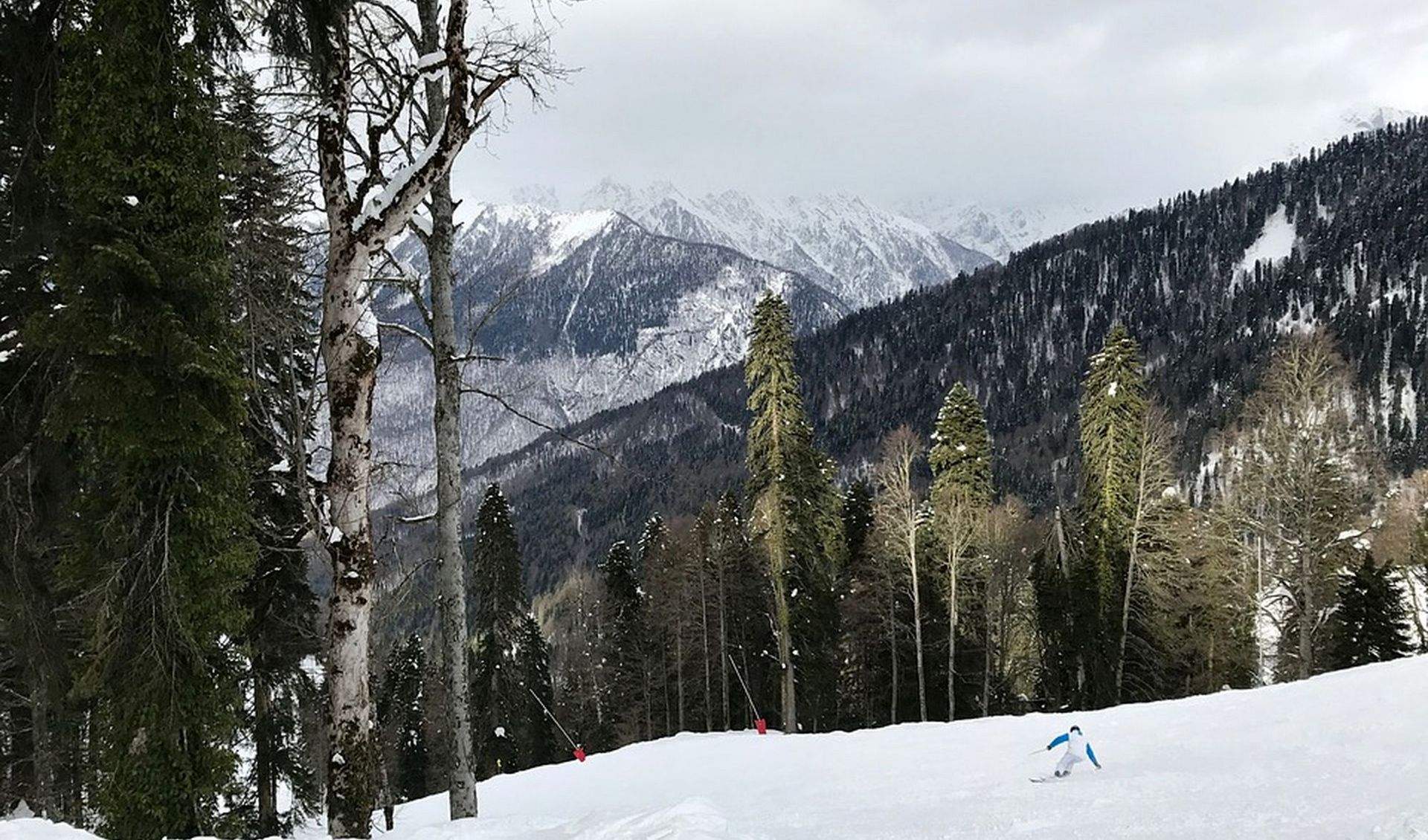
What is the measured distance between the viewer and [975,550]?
2831 centimetres

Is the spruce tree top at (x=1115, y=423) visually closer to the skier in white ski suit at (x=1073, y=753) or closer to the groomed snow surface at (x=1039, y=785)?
the groomed snow surface at (x=1039, y=785)

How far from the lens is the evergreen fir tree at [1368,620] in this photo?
85.7 feet

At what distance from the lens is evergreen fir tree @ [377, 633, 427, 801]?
3953 cm

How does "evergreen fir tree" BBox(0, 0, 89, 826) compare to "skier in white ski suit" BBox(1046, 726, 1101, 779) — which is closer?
"evergreen fir tree" BBox(0, 0, 89, 826)

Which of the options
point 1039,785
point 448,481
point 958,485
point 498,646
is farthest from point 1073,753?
point 498,646

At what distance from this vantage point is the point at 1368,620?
26.5 meters

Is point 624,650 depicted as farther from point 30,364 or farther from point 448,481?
point 30,364

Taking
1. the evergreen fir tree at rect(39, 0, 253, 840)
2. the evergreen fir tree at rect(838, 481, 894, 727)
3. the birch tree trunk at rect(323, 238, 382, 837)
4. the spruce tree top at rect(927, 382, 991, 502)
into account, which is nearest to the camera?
the birch tree trunk at rect(323, 238, 382, 837)

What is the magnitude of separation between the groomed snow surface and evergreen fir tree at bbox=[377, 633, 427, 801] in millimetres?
23474

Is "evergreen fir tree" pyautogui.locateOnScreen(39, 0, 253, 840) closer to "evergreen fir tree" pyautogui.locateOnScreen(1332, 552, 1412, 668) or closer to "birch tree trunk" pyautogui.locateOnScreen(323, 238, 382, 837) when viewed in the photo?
"birch tree trunk" pyautogui.locateOnScreen(323, 238, 382, 837)

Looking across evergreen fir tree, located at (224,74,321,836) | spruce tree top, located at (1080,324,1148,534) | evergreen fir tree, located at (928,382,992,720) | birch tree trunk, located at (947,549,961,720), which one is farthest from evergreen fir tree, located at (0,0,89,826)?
spruce tree top, located at (1080,324,1148,534)

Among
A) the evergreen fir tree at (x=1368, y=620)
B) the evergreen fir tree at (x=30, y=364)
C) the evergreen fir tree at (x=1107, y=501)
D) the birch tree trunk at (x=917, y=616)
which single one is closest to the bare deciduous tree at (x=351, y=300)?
the evergreen fir tree at (x=30, y=364)

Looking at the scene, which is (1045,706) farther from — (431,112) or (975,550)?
(431,112)

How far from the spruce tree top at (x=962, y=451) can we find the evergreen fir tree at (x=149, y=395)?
25388 millimetres
